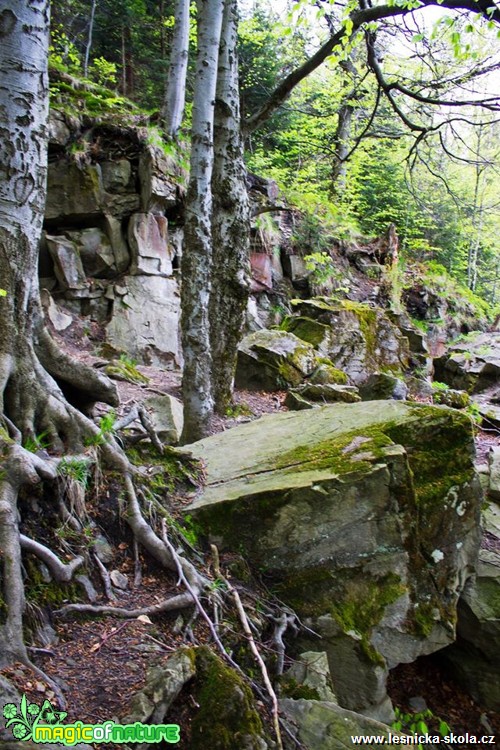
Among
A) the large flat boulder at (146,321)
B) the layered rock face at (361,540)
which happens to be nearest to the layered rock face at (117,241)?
the large flat boulder at (146,321)

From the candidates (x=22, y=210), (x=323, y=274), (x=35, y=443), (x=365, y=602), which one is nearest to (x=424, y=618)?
(x=365, y=602)

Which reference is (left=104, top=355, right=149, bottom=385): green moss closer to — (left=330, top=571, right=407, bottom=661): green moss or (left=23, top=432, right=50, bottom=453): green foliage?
(left=23, top=432, right=50, bottom=453): green foliage

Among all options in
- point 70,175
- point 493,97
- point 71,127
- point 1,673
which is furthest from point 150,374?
point 1,673

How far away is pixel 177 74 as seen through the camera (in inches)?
489

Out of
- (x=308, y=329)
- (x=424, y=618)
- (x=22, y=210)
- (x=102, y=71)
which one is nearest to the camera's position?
(x=22, y=210)

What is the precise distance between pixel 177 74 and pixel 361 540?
12574 millimetres

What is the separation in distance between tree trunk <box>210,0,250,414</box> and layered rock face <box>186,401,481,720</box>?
10.4 feet

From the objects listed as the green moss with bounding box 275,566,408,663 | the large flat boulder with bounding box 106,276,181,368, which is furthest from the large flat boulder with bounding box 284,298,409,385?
the green moss with bounding box 275,566,408,663

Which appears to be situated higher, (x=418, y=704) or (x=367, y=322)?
(x=367, y=322)

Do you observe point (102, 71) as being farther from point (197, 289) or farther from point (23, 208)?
point (23, 208)

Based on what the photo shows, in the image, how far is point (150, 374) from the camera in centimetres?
971

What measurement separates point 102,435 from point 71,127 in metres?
9.26

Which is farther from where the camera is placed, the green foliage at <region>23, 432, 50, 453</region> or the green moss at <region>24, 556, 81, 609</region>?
the green foliage at <region>23, 432, 50, 453</region>

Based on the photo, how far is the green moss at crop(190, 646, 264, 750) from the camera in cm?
220
